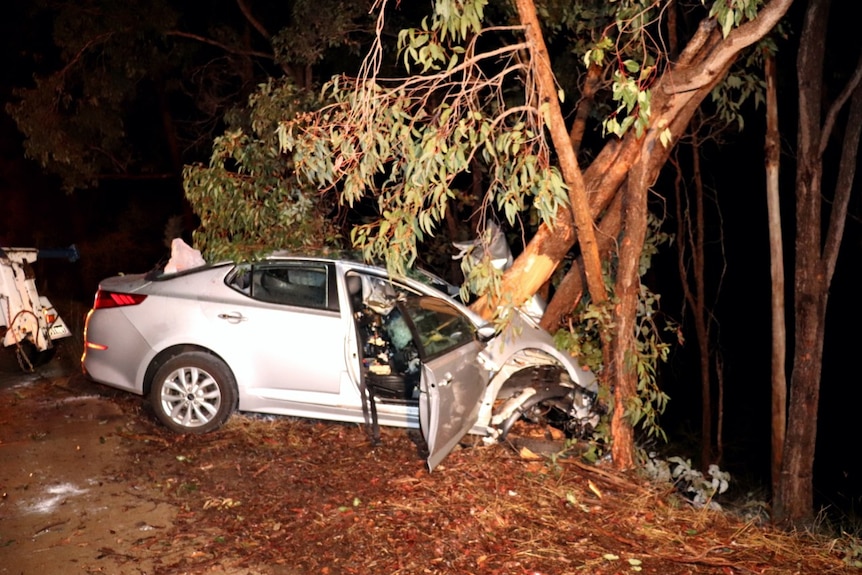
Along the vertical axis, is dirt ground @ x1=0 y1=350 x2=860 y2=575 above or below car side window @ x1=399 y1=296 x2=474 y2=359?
below

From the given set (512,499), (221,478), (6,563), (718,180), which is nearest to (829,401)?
(718,180)

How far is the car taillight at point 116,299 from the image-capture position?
7508 mm

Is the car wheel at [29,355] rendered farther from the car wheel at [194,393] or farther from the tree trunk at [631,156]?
the tree trunk at [631,156]

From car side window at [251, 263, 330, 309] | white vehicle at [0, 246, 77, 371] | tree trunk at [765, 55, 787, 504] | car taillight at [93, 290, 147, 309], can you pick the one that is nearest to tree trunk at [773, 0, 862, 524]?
tree trunk at [765, 55, 787, 504]

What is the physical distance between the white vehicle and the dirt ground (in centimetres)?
214

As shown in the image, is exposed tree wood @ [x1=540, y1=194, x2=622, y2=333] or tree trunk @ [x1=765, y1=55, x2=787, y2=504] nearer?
exposed tree wood @ [x1=540, y1=194, x2=622, y2=333]

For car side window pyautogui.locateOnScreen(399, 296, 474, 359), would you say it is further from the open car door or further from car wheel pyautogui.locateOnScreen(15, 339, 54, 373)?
car wheel pyautogui.locateOnScreen(15, 339, 54, 373)

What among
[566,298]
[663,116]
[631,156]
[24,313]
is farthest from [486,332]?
[24,313]

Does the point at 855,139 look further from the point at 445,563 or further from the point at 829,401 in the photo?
the point at 829,401

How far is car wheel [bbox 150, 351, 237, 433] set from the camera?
735 cm

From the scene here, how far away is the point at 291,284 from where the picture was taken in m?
7.58

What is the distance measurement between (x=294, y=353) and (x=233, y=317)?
25.1 inches

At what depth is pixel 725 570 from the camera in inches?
211

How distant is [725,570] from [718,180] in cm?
1566
